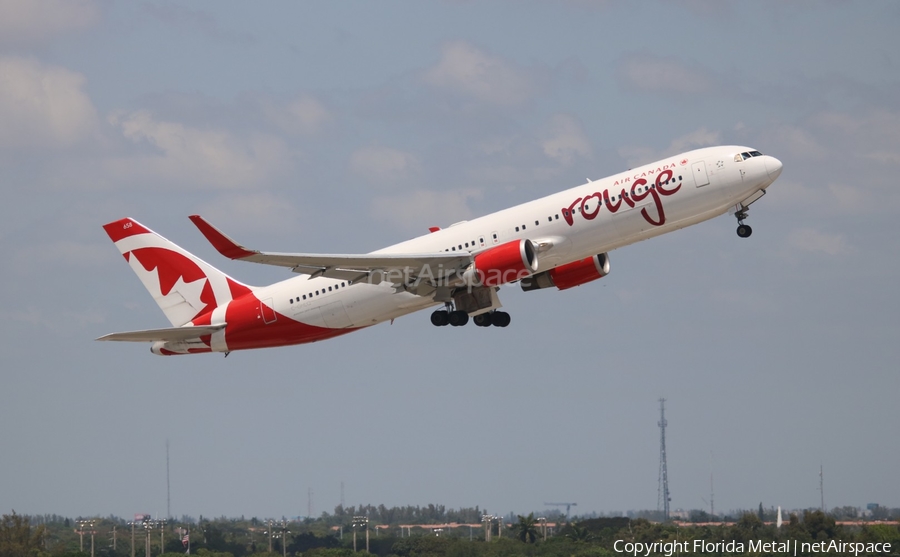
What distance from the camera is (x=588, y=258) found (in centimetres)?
5675

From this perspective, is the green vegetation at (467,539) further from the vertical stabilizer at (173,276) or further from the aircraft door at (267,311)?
the aircraft door at (267,311)

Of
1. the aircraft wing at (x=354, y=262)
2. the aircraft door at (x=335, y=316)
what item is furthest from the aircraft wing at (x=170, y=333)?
the aircraft wing at (x=354, y=262)

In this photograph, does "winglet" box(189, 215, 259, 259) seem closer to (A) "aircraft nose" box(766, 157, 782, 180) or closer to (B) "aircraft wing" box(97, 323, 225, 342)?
(B) "aircraft wing" box(97, 323, 225, 342)

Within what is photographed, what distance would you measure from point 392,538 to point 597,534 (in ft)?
57.2

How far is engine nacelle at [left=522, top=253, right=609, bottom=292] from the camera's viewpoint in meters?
57.0

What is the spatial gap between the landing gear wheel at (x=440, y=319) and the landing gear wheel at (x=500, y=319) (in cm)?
294

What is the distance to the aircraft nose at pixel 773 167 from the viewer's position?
50531 millimetres

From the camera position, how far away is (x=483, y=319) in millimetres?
59625

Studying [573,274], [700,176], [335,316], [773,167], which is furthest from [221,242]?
[773,167]

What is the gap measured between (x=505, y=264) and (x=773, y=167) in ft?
38.4

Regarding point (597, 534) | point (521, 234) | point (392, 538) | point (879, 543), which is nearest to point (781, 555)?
point (879, 543)

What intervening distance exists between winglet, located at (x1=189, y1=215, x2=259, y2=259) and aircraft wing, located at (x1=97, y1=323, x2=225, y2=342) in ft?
32.1

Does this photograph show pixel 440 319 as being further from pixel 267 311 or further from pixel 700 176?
pixel 700 176

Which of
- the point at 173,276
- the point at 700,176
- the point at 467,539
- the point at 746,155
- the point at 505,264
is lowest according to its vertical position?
the point at 467,539
